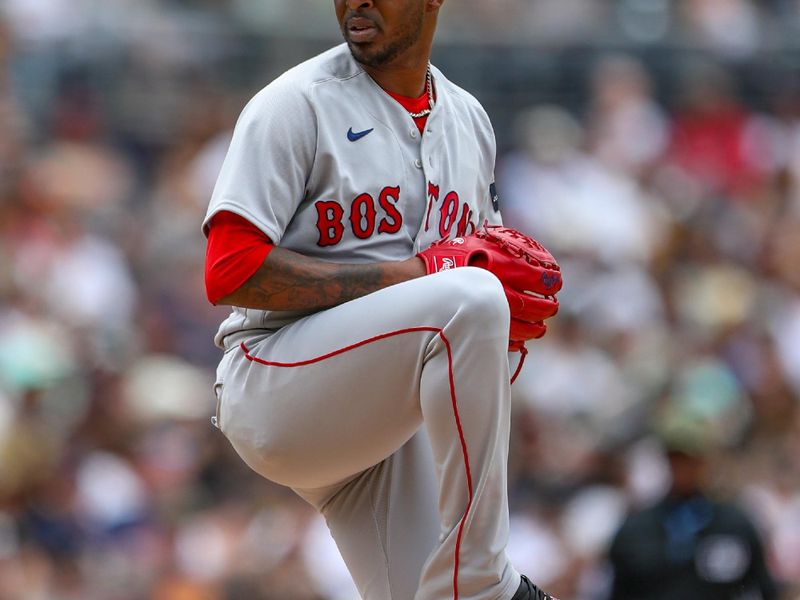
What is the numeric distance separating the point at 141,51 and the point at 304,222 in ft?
19.8

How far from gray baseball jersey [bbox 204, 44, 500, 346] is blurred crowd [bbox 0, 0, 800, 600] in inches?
113

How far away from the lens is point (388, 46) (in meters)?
3.27

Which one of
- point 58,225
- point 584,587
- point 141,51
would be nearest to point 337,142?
point 584,587

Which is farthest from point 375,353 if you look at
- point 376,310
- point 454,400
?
point 454,400

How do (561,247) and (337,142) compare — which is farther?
(561,247)

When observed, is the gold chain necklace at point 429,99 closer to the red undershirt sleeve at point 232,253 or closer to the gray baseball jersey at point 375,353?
the gray baseball jersey at point 375,353

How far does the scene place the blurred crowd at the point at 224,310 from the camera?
21.9 feet

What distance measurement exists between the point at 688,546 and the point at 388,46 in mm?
3071

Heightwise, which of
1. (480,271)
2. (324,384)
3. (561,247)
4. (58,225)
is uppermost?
(480,271)

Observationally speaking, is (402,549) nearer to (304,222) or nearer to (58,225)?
(304,222)

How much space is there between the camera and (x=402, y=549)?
11.0 ft

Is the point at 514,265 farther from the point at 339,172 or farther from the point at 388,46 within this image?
the point at 388,46

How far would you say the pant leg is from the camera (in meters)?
2.92

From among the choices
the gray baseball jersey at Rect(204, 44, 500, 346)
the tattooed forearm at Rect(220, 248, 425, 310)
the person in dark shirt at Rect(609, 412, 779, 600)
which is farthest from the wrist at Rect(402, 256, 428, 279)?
the person in dark shirt at Rect(609, 412, 779, 600)
